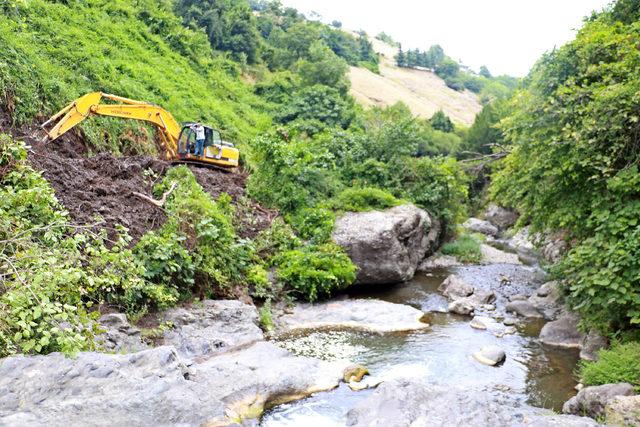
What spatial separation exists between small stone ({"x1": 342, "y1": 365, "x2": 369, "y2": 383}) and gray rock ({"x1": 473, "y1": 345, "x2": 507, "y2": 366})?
2.80 meters

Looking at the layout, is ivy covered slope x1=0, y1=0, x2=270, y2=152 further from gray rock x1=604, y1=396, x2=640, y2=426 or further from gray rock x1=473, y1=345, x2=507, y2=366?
gray rock x1=473, y1=345, x2=507, y2=366

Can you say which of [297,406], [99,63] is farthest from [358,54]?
[297,406]

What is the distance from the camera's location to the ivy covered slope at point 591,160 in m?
9.98

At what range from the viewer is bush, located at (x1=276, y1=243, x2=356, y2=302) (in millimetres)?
14648

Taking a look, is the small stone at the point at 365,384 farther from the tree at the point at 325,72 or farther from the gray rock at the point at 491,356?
the tree at the point at 325,72

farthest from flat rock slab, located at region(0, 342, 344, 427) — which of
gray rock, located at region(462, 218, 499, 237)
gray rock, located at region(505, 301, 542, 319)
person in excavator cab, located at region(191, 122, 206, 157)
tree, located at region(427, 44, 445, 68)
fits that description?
tree, located at region(427, 44, 445, 68)

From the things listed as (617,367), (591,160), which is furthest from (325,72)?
(617,367)

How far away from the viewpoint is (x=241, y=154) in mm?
22188

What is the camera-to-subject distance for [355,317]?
13664mm

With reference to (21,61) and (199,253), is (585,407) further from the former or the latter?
(21,61)

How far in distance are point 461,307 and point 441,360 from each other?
3.81m

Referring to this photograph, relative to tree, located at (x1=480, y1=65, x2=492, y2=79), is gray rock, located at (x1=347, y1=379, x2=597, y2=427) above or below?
below

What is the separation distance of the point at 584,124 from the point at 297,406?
28.0 ft

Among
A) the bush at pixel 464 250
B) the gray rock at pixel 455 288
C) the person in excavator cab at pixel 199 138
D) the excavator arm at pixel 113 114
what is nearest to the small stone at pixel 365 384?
the gray rock at pixel 455 288
